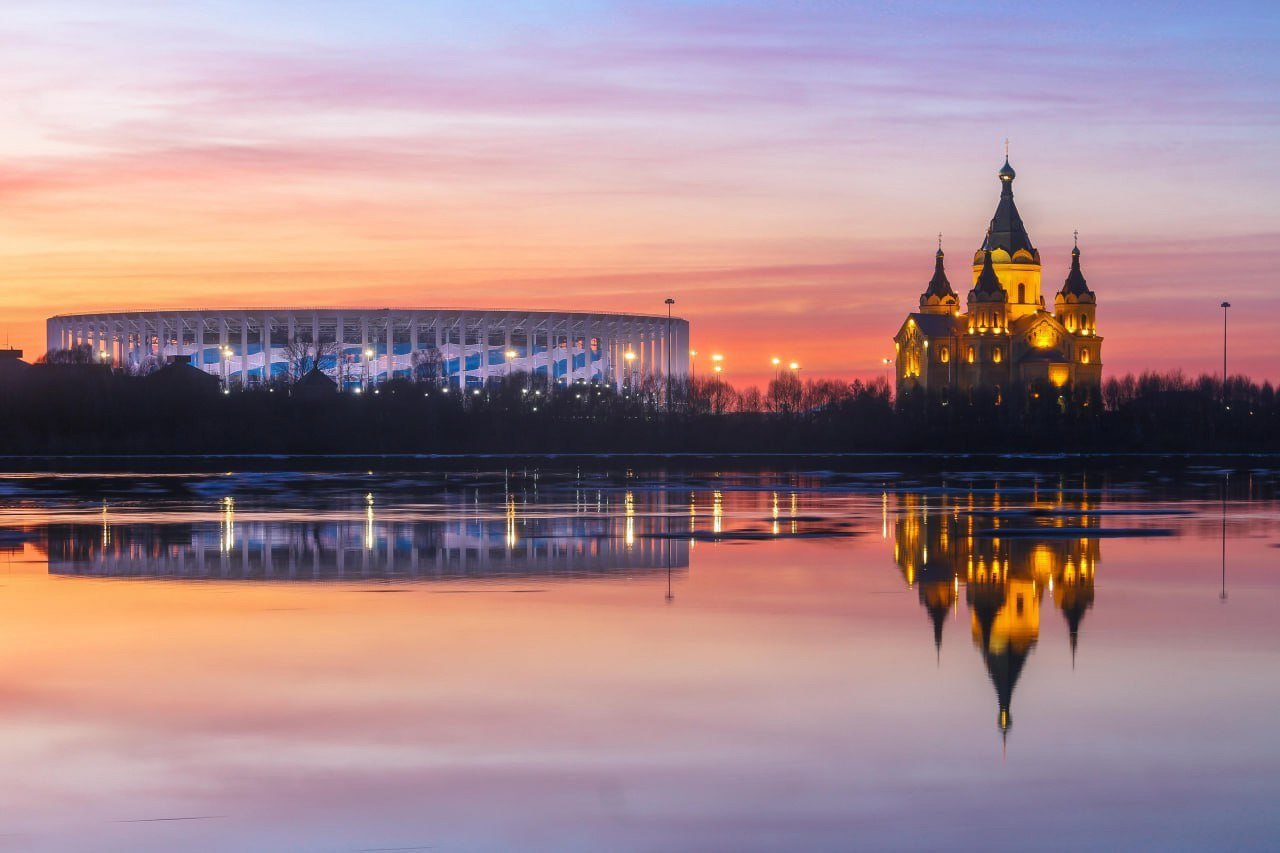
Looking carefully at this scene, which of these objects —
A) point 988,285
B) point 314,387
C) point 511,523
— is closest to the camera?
point 511,523

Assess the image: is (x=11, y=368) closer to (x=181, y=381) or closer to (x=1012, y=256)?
(x=181, y=381)

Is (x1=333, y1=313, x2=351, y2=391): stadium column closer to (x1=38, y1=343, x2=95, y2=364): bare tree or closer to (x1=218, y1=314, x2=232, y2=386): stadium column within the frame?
(x1=218, y1=314, x2=232, y2=386): stadium column

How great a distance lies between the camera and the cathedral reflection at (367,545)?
841 inches

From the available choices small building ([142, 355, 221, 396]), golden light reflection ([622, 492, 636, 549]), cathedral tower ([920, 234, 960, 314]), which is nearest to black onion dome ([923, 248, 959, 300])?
cathedral tower ([920, 234, 960, 314])

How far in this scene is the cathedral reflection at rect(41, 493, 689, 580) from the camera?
21.4m

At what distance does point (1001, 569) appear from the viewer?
2134cm

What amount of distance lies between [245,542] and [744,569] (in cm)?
818

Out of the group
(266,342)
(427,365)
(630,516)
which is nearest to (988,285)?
(427,365)

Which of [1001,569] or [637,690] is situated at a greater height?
[1001,569]

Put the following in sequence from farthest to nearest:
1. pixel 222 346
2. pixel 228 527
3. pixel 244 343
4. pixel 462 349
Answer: pixel 462 349, pixel 244 343, pixel 222 346, pixel 228 527

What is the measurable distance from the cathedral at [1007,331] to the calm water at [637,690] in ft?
308

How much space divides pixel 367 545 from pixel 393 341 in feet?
365

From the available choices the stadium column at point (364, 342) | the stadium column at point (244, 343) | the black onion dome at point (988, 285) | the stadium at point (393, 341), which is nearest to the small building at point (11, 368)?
the stadium at point (393, 341)

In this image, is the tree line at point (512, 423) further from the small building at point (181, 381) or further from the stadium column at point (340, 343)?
the stadium column at point (340, 343)
